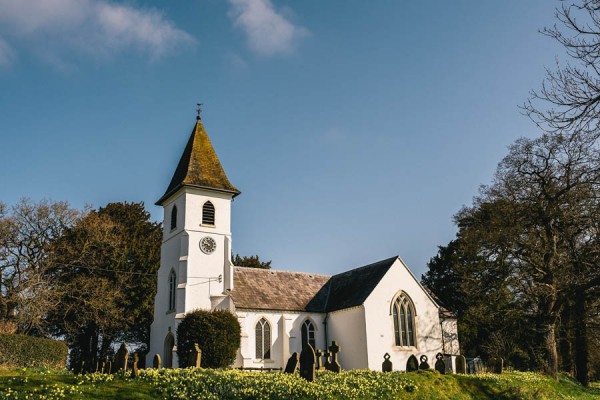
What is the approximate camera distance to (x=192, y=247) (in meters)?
31.2

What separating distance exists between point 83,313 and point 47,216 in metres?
7.70

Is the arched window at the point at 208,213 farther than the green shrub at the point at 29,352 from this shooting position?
Yes

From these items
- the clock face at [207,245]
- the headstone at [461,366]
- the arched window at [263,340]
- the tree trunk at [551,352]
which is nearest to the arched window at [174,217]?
the clock face at [207,245]

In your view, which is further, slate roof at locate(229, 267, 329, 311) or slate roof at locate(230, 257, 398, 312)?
slate roof at locate(230, 257, 398, 312)

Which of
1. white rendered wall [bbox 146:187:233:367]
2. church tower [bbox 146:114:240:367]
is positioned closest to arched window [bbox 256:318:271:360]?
church tower [bbox 146:114:240:367]

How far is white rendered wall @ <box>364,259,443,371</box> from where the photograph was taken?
2933 centimetres

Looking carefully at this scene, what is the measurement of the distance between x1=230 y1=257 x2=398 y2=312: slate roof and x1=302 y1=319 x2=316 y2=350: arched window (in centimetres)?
92

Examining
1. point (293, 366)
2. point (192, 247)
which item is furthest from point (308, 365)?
point (192, 247)

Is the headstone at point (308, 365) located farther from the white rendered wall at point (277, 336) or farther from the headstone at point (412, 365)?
the white rendered wall at point (277, 336)

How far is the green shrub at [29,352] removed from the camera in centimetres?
2399

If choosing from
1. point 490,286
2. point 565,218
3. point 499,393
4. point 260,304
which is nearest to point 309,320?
point 260,304

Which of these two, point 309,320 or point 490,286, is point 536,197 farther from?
point 309,320

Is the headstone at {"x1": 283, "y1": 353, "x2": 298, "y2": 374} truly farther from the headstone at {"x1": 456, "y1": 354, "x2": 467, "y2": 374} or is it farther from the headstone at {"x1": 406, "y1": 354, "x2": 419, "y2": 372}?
the headstone at {"x1": 456, "y1": 354, "x2": 467, "y2": 374}

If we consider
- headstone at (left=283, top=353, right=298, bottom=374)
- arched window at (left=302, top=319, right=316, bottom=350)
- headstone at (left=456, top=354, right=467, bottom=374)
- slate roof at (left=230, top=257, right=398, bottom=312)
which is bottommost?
headstone at (left=456, top=354, right=467, bottom=374)
